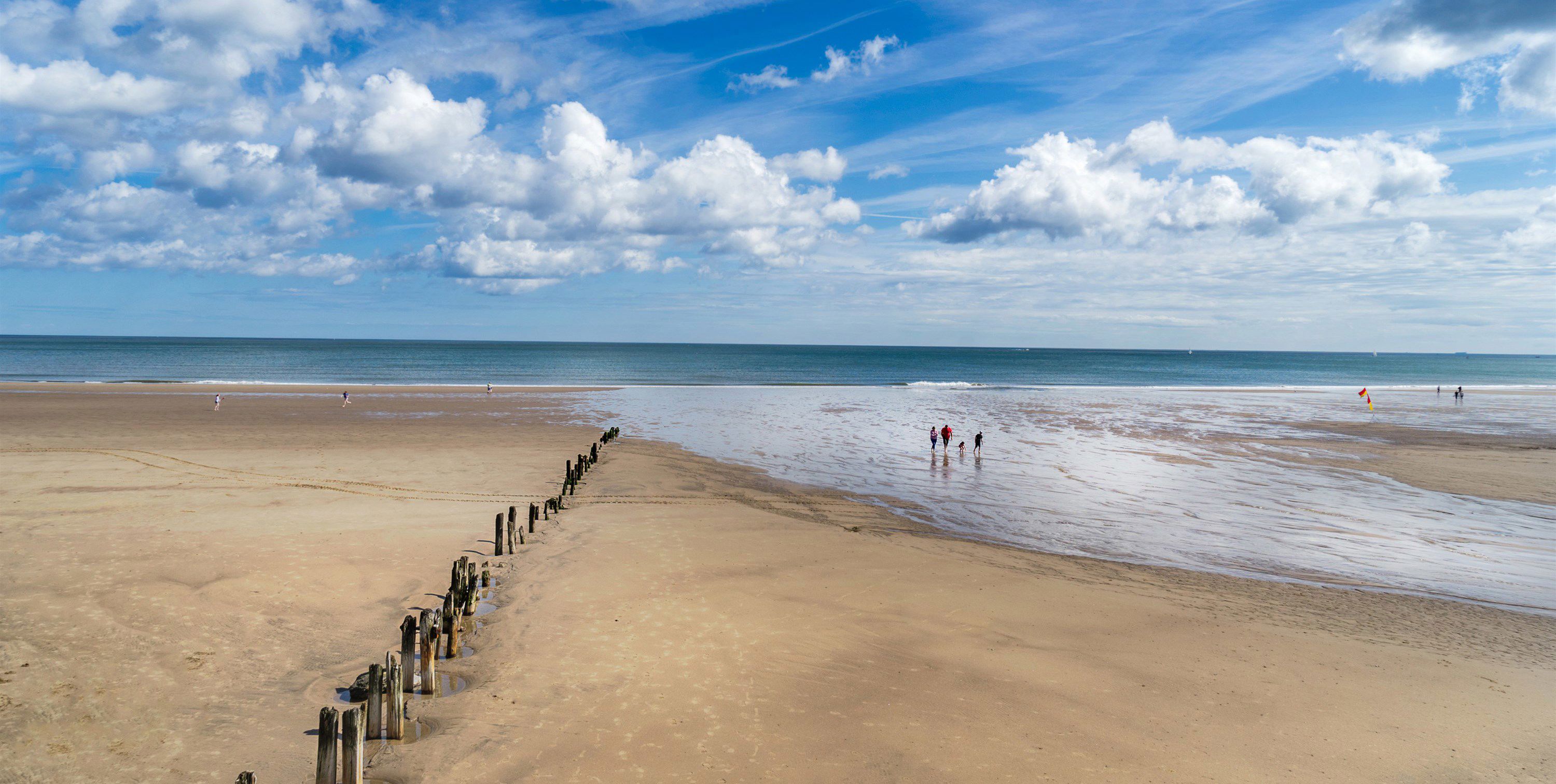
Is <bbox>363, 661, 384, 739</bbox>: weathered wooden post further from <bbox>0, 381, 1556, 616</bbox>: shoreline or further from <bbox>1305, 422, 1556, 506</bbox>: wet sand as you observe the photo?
<bbox>1305, 422, 1556, 506</bbox>: wet sand

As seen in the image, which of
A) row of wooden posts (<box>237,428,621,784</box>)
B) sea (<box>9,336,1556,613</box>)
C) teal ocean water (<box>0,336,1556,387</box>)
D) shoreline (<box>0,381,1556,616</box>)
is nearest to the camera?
row of wooden posts (<box>237,428,621,784</box>)

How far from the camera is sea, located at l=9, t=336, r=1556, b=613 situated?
Answer: 18.1 metres

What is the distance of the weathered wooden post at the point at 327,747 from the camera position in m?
7.09

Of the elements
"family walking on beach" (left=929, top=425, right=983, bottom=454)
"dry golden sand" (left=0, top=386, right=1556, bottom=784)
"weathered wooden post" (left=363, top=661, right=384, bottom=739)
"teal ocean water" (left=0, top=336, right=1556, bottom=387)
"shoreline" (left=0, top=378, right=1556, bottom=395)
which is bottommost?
"dry golden sand" (left=0, top=386, right=1556, bottom=784)

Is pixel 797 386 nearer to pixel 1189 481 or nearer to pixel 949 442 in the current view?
pixel 949 442

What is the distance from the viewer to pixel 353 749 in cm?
747

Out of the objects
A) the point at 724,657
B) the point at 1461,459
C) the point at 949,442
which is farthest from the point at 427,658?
the point at 1461,459

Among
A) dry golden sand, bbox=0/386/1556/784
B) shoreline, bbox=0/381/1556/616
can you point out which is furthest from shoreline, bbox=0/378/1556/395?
dry golden sand, bbox=0/386/1556/784

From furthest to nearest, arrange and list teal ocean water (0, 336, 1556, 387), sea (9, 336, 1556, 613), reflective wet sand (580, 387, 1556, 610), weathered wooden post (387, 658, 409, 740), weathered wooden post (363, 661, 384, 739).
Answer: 1. teal ocean water (0, 336, 1556, 387)
2. sea (9, 336, 1556, 613)
3. reflective wet sand (580, 387, 1556, 610)
4. weathered wooden post (387, 658, 409, 740)
5. weathered wooden post (363, 661, 384, 739)

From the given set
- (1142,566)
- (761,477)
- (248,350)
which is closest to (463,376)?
(761,477)

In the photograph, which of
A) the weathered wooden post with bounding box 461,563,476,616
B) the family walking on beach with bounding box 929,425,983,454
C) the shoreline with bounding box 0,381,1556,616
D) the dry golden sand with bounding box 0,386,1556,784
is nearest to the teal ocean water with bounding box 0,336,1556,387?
the shoreline with bounding box 0,381,1556,616

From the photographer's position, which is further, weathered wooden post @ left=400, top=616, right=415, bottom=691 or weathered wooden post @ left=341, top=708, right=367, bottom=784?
weathered wooden post @ left=400, top=616, right=415, bottom=691

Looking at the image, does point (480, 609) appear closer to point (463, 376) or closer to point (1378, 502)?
point (1378, 502)

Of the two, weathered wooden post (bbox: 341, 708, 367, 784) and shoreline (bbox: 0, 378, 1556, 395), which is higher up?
shoreline (bbox: 0, 378, 1556, 395)
